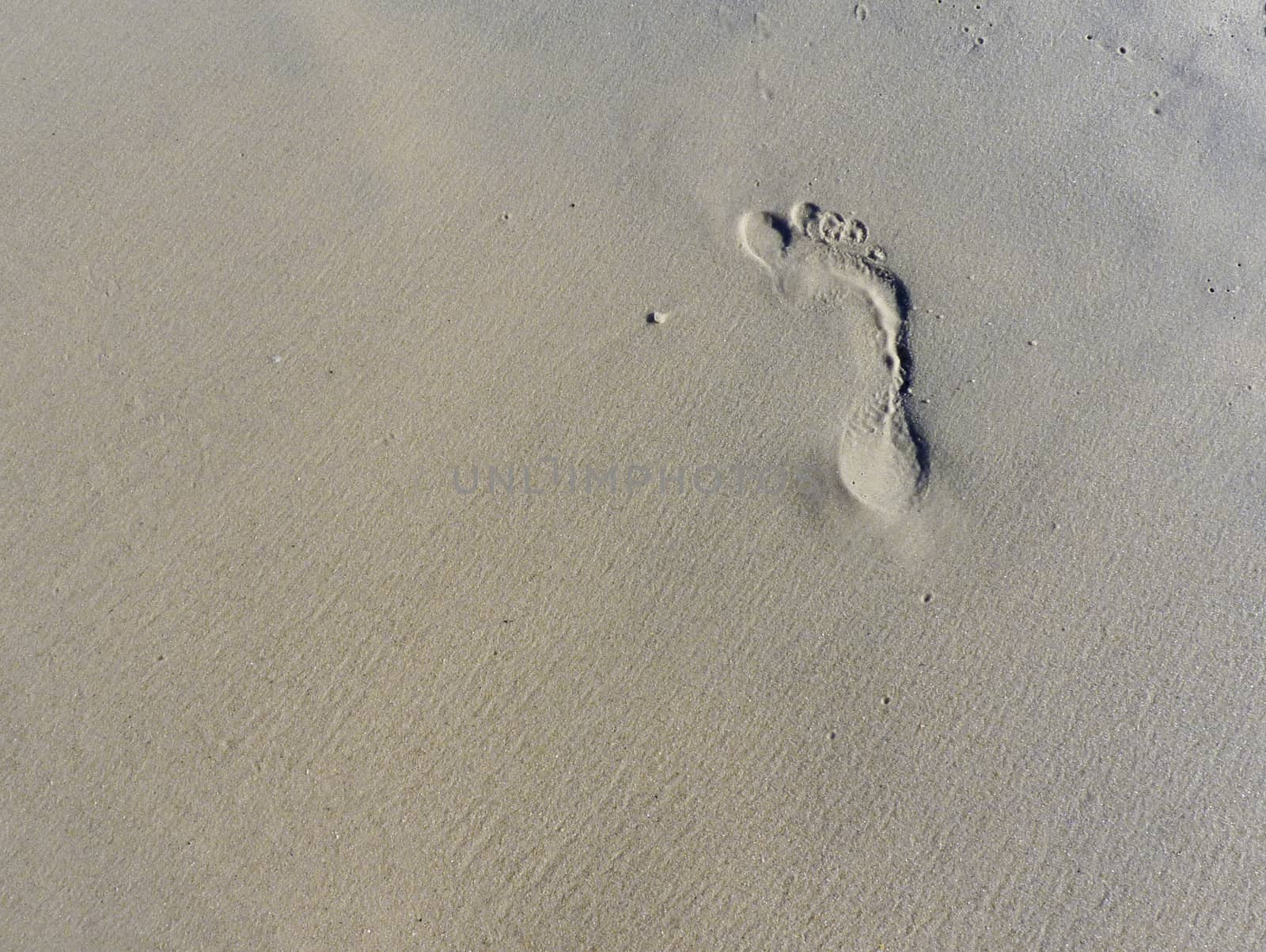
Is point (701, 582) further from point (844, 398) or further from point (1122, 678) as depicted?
point (1122, 678)

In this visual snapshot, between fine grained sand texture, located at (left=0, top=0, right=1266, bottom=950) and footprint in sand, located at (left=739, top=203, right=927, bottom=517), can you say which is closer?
fine grained sand texture, located at (left=0, top=0, right=1266, bottom=950)

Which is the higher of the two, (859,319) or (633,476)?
(859,319)

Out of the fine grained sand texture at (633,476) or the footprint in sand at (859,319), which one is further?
the footprint in sand at (859,319)
